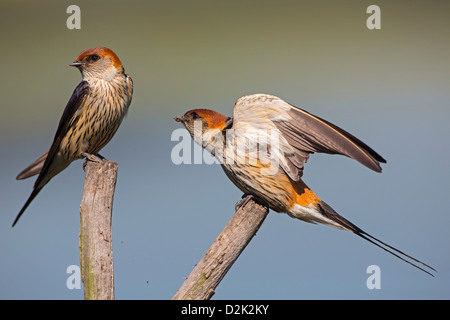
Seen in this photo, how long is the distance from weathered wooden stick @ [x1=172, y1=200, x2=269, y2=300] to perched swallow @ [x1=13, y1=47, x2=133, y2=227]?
53.8 inches

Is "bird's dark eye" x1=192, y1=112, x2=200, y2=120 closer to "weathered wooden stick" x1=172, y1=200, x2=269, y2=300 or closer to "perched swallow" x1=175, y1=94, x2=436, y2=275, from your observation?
"perched swallow" x1=175, y1=94, x2=436, y2=275

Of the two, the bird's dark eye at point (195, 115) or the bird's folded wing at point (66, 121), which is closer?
the bird's dark eye at point (195, 115)

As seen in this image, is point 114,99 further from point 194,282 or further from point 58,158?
point 194,282

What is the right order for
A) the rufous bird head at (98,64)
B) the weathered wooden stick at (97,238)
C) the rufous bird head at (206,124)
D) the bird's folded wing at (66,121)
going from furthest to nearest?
the rufous bird head at (98,64), the bird's folded wing at (66,121), the rufous bird head at (206,124), the weathered wooden stick at (97,238)

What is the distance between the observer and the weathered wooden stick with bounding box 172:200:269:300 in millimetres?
3229

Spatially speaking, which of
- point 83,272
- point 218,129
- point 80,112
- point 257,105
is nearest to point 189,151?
point 218,129

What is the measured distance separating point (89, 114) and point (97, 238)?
1.41 meters

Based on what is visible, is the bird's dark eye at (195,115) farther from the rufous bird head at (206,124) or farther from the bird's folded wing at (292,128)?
the bird's folded wing at (292,128)

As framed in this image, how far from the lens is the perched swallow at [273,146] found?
3814 mm

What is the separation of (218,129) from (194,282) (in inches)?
46.4

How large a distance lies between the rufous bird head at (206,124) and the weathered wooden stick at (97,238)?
84 cm

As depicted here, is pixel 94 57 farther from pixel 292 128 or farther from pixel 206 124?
pixel 292 128

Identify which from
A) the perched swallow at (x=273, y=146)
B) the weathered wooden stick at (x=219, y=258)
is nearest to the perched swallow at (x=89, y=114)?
the perched swallow at (x=273, y=146)

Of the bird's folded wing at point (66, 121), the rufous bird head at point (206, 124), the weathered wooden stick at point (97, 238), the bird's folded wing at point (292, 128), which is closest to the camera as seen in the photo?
the weathered wooden stick at point (97, 238)
